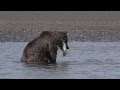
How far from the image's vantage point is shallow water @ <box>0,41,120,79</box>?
12.1 metres

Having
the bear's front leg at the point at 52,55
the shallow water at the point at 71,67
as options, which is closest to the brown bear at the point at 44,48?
the bear's front leg at the point at 52,55

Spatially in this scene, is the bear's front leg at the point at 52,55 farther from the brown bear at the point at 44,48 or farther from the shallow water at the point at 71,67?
the shallow water at the point at 71,67

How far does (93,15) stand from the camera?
40.4 meters

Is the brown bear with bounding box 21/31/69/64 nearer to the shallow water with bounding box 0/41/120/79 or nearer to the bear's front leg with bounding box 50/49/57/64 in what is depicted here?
the bear's front leg with bounding box 50/49/57/64

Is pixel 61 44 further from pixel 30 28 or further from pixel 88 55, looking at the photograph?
pixel 30 28

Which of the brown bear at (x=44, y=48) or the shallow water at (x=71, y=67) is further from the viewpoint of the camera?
the brown bear at (x=44, y=48)

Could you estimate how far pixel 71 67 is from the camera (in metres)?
13.6

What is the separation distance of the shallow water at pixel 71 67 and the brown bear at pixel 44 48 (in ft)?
0.94

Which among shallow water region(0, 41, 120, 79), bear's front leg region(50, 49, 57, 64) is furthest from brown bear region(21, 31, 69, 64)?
shallow water region(0, 41, 120, 79)

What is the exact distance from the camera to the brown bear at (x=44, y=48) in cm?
1373

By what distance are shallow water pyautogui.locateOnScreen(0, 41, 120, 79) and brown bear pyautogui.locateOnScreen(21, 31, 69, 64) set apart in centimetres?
29
